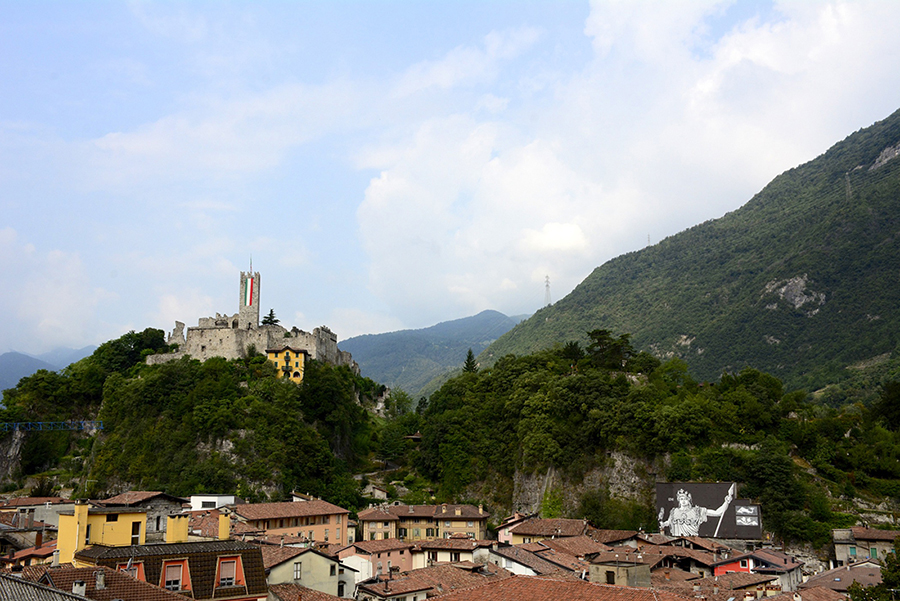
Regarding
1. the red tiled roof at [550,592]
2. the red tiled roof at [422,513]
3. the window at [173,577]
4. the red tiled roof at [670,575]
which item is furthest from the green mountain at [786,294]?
the window at [173,577]

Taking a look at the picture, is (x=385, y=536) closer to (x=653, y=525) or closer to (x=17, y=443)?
(x=653, y=525)

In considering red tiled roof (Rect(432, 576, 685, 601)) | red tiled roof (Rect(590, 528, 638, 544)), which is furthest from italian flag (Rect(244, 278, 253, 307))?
red tiled roof (Rect(432, 576, 685, 601))

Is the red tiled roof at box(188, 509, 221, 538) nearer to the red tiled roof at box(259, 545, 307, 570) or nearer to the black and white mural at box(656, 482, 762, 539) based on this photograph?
the red tiled roof at box(259, 545, 307, 570)

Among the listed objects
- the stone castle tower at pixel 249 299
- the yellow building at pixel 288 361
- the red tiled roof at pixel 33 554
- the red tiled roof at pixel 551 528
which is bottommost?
the red tiled roof at pixel 551 528

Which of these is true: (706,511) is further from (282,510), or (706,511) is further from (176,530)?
(176,530)

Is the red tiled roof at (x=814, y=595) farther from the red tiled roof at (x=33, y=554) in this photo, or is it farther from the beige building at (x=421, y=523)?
the beige building at (x=421, y=523)

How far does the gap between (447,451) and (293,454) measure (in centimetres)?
1884

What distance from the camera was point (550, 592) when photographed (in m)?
23.0

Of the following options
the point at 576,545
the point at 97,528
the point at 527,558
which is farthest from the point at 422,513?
the point at 97,528

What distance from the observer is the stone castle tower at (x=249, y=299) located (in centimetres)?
9431

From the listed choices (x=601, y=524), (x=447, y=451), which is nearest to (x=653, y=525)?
(x=601, y=524)

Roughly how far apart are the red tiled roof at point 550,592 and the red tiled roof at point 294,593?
7.23 metres

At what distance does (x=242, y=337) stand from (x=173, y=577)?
6926 centimetres

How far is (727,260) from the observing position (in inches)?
7195
